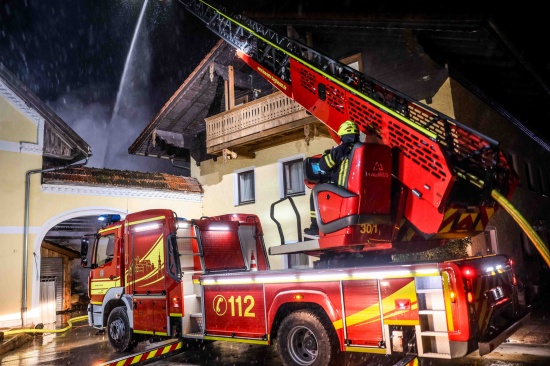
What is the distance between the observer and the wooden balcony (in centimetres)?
1327

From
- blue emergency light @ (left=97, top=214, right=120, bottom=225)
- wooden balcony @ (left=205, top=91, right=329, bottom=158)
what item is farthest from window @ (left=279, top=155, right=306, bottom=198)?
blue emergency light @ (left=97, top=214, right=120, bottom=225)

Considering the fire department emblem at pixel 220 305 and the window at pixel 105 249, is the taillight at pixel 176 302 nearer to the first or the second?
the fire department emblem at pixel 220 305

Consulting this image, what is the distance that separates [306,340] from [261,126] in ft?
31.6

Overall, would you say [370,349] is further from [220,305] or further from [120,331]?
[120,331]

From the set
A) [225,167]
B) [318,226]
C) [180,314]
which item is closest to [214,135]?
[225,167]

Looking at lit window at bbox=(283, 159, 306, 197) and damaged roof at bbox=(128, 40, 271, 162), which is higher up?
damaged roof at bbox=(128, 40, 271, 162)

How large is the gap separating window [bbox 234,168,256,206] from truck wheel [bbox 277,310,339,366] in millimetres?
10784

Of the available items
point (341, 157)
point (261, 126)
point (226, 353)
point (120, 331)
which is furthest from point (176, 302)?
point (261, 126)

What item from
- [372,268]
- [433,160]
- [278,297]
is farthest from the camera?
[278,297]

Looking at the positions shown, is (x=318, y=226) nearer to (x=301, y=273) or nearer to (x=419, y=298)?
(x=301, y=273)

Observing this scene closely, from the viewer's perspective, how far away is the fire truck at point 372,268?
444 cm

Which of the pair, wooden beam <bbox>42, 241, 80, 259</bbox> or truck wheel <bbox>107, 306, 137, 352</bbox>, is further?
wooden beam <bbox>42, 241, 80, 259</bbox>

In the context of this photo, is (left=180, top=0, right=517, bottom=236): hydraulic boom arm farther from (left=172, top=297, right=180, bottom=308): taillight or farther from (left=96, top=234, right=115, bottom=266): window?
(left=96, top=234, right=115, bottom=266): window

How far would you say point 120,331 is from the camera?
311 inches
